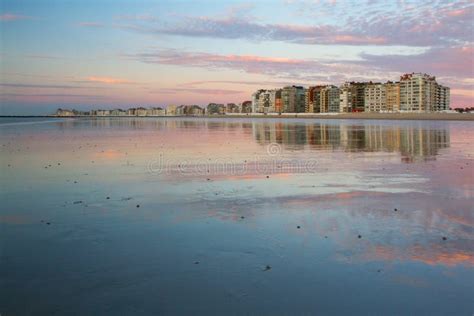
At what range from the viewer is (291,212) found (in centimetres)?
1049

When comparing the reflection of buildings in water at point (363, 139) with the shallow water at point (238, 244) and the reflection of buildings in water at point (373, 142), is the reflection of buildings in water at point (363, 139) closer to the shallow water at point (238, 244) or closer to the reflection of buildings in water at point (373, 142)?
the reflection of buildings in water at point (373, 142)

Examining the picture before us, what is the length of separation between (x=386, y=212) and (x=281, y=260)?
165 inches
